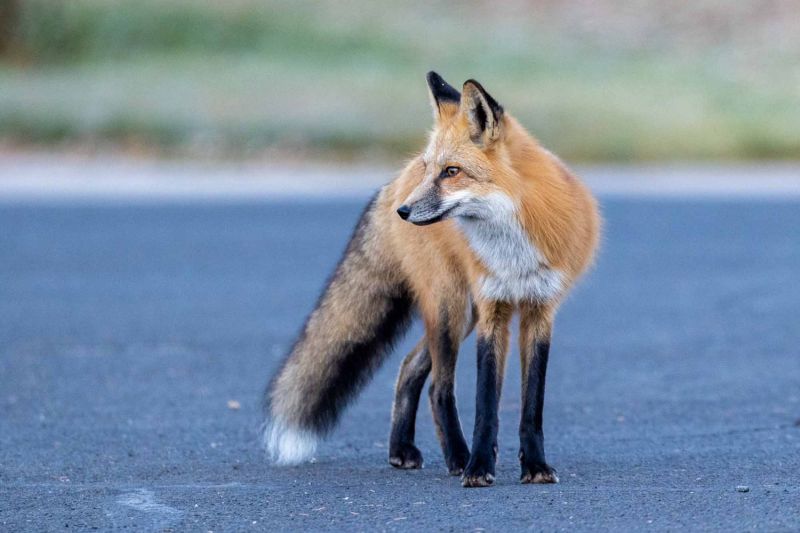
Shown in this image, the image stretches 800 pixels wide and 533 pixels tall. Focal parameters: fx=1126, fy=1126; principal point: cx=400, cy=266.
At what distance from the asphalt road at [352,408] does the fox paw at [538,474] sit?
122 mm

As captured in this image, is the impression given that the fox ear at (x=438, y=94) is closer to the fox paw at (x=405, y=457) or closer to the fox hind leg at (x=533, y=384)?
the fox hind leg at (x=533, y=384)

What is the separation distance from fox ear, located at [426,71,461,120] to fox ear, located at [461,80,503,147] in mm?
260

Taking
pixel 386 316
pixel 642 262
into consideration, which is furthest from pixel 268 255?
pixel 386 316

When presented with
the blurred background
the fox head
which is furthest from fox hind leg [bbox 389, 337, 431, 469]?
the blurred background

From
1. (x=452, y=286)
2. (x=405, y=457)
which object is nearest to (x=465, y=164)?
(x=452, y=286)

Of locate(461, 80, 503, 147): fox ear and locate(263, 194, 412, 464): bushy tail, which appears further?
locate(263, 194, 412, 464): bushy tail

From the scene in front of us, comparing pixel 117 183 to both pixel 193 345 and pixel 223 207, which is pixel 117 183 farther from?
pixel 193 345

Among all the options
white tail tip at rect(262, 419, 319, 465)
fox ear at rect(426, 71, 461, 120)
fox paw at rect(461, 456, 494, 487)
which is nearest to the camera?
fox paw at rect(461, 456, 494, 487)

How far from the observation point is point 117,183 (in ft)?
70.1

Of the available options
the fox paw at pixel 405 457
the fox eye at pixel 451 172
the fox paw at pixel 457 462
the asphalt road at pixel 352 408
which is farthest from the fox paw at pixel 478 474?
the fox eye at pixel 451 172

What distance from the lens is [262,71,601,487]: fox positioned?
503 cm

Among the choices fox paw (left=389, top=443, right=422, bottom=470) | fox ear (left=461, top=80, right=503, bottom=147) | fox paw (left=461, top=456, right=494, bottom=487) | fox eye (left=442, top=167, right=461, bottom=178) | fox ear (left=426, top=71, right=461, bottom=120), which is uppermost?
fox ear (left=426, top=71, right=461, bottom=120)

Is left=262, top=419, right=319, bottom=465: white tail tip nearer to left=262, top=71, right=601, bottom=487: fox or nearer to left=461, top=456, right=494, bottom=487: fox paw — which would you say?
left=262, top=71, right=601, bottom=487: fox

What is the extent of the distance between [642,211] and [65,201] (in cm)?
949
